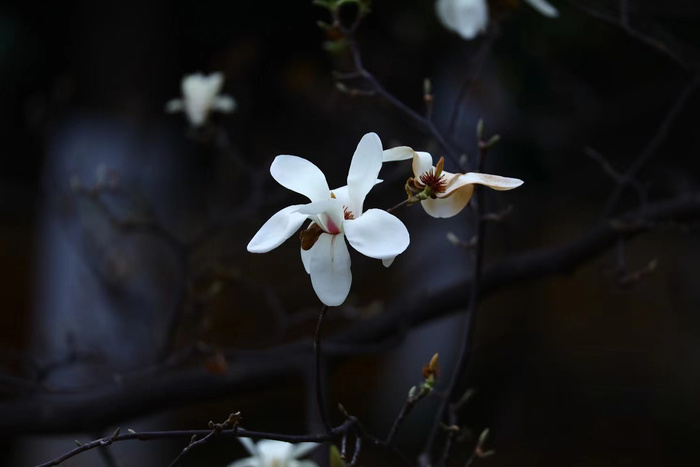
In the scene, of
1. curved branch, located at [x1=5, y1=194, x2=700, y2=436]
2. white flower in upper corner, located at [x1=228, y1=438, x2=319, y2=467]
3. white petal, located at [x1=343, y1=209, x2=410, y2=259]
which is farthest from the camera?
curved branch, located at [x1=5, y1=194, x2=700, y2=436]

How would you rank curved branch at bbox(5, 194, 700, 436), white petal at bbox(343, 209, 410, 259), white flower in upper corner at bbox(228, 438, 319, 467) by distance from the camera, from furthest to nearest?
curved branch at bbox(5, 194, 700, 436)
white flower in upper corner at bbox(228, 438, 319, 467)
white petal at bbox(343, 209, 410, 259)

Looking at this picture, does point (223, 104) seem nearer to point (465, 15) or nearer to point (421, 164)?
point (465, 15)

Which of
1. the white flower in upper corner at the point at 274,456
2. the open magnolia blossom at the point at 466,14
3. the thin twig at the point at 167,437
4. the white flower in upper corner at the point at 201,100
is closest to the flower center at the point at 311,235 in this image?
the thin twig at the point at 167,437

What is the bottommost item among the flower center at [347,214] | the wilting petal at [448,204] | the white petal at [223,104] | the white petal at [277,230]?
the white petal at [223,104]

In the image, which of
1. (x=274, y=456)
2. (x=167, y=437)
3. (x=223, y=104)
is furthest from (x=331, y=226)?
(x=223, y=104)

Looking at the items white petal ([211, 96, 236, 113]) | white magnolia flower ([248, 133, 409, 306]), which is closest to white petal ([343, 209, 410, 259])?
white magnolia flower ([248, 133, 409, 306])

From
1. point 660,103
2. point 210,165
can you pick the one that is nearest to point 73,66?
point 210,165

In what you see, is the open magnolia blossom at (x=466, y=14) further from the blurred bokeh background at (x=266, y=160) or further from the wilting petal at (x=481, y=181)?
the wilting petal at (x=481, y=181)

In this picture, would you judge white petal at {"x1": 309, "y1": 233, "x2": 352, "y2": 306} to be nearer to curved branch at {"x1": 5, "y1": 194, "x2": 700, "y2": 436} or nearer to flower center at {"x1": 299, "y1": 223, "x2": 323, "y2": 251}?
flower center at {"x1": 299, "y1": 223, "x2": 323, "y2": 251}
